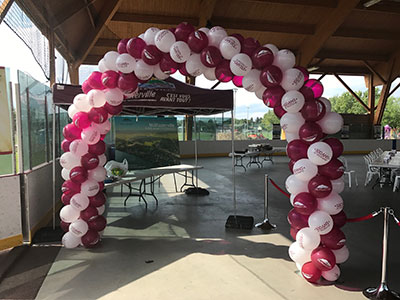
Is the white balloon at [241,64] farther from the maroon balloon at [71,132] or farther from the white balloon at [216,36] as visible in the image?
the maroon balloon at [71,132]

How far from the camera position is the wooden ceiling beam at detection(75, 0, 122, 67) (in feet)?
39.5

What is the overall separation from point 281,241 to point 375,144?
19.8 m

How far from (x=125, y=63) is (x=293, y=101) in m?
2.17

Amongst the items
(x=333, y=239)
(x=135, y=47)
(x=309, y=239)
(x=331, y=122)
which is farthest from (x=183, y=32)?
(x=333, y=239)

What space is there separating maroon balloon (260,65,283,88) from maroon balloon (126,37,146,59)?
162 cm

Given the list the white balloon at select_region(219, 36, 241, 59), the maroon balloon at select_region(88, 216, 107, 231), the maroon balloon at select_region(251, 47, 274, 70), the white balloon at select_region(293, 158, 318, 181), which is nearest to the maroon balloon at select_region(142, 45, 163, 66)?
the white balloon at select_region(219, 36, 241, 59)

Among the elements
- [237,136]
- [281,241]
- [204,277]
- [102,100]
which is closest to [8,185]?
[102,100]

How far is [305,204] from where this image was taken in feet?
11.9

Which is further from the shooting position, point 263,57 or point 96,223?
point 96,223

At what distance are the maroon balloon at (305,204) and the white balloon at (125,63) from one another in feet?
8.67

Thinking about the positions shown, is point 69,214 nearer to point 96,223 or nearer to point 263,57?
point 96,223

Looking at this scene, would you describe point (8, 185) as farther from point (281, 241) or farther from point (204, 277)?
point (281, 241)

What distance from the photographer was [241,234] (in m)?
5.23

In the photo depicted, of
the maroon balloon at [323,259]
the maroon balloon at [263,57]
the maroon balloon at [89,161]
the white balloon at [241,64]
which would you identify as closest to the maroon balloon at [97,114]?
the maroon balloon at [89,161]
